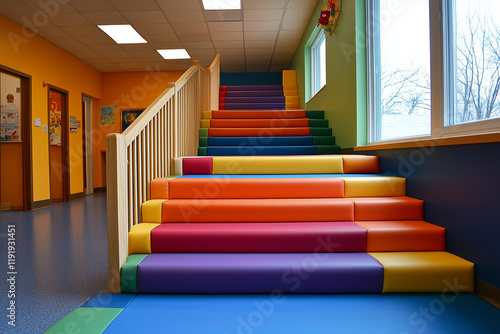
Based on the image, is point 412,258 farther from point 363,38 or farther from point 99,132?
point 99,132

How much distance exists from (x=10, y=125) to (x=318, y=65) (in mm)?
5987

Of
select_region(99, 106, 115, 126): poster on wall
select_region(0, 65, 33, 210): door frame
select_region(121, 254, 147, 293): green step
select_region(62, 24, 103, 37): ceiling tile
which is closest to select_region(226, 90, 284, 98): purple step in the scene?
select_region(62, 24, 103, 37): ceiling tile

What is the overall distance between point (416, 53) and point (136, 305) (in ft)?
9.16

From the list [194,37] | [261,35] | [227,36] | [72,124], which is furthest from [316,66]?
[72,124]

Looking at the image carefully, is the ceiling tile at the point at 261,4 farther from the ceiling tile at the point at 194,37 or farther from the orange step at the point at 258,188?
the orange step at the point at 258,188

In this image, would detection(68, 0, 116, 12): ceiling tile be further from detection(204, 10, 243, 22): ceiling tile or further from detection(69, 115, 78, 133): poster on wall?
detection(69, 115, 78, 133): poster on wall

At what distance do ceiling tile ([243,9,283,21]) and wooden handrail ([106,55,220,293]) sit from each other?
1.38 meters

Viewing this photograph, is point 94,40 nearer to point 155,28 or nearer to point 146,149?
point 155,28

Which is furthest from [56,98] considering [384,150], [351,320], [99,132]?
[351,320]

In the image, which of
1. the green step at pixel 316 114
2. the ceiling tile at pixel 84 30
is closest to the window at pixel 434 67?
the green step at pixel 316 114

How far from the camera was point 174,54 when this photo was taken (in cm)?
736

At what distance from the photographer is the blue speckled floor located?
1606 millimetres

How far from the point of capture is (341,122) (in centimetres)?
399

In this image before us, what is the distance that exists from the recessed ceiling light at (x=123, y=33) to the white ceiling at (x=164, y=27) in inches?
5.6
